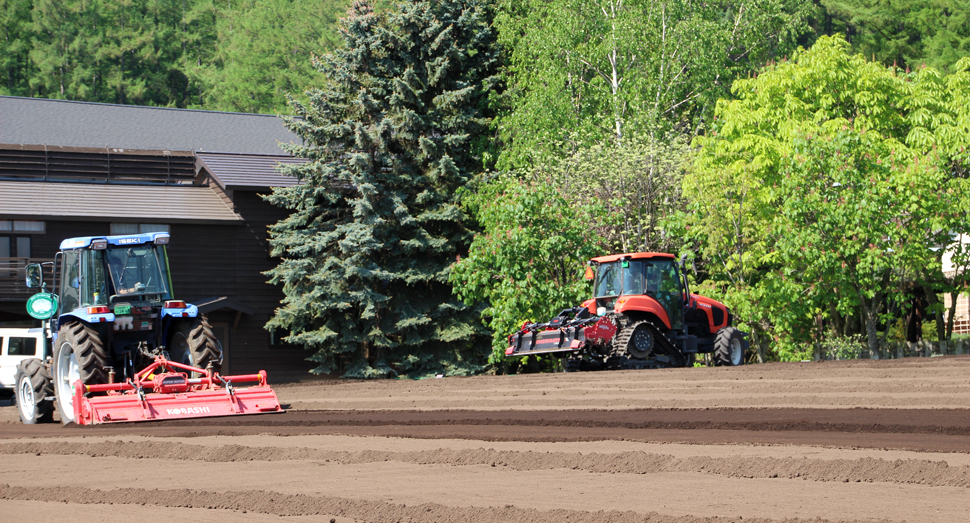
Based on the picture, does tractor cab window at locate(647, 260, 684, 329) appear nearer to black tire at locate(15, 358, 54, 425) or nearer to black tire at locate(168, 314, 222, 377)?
black tire at locate(168, 314, 222, 377)

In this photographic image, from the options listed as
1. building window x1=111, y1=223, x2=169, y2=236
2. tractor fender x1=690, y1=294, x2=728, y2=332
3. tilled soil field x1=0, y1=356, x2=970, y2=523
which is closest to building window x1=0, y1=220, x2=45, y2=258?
building window x1=111, y1=223, x2=169, y2=236

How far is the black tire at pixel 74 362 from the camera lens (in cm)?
1448

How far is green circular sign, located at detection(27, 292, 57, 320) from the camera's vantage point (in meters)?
15.5

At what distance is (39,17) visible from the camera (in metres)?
67.1

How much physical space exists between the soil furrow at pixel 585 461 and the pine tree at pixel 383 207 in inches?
682

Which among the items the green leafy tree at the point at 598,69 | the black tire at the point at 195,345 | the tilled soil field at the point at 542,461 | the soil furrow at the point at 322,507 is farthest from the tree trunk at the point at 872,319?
the soil furrow at the point at 322,507

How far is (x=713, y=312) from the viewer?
79.2ft

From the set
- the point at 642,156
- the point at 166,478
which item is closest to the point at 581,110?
the point at 642,156

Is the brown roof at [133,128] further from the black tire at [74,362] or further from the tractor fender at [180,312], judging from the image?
the tractor fender at [180,312]

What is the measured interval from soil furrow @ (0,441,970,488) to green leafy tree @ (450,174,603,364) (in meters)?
16.5

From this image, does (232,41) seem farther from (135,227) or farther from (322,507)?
(322,507)

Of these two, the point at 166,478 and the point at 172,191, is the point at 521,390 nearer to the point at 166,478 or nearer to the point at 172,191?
the point at 166,478

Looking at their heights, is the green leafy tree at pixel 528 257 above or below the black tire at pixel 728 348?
above

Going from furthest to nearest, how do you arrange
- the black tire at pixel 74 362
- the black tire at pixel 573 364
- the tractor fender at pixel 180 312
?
the black tire at pixel 573 364 → the tractor fender at pixel 180 312 → the black tire at pixel 74 362
